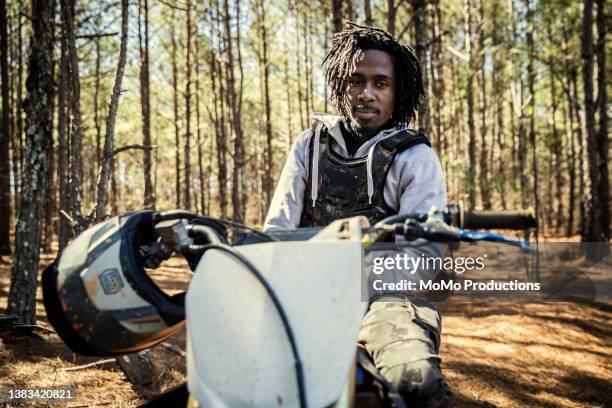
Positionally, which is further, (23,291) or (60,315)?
(23,291)

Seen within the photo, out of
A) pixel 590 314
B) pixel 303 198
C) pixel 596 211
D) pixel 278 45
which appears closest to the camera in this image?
pixel 303 198

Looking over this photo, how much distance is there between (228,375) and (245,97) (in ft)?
80.5

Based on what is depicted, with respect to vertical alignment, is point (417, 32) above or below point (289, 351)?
above

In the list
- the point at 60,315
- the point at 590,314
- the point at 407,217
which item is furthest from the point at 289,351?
the point at 590,314

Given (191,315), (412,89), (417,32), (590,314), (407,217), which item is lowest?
(590,314)

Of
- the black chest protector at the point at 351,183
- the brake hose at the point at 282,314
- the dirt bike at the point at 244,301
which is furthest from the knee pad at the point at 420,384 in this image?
the black chest protector at the point at 351,183

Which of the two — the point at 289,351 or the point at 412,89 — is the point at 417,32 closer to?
the point at 412,89

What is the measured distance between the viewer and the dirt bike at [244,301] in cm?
98

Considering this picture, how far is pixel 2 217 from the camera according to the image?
13.1m

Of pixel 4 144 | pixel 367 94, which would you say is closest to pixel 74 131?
pixel 367 94

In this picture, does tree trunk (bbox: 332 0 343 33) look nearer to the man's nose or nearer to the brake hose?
the man's nose

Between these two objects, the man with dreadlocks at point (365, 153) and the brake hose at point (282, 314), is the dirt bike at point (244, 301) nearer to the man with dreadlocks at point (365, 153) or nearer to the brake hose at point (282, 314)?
the brake hose at point (282, 314)

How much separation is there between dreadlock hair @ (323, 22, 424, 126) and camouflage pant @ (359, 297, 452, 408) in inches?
46.0

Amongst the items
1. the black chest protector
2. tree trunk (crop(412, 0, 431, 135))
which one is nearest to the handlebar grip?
the black chest protector
